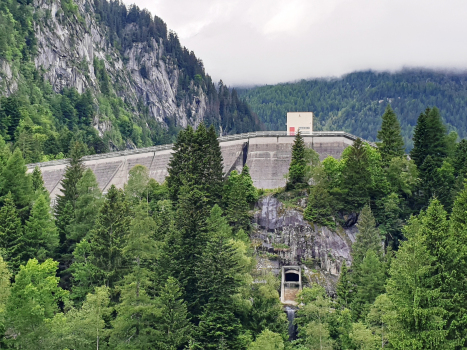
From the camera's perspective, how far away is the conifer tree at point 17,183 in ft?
242

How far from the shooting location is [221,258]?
5838 cm

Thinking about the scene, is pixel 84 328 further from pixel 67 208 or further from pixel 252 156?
pixel 252 156

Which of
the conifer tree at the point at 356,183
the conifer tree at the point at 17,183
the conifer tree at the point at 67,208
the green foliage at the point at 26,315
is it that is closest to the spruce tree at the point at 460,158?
the conifer tree at the point at 356,183

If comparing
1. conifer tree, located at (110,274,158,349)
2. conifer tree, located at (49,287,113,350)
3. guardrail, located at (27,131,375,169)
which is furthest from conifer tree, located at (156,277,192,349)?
guardrail, located at (27,131,375,169)

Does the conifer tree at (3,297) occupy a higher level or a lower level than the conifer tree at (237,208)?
lower

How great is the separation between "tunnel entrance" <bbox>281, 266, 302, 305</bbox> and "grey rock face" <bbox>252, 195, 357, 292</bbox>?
81cm

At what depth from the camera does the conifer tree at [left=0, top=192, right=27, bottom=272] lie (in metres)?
65.6

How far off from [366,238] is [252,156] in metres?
31.0

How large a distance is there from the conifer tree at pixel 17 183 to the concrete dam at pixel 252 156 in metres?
28.2

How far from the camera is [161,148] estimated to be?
109500 millimetres

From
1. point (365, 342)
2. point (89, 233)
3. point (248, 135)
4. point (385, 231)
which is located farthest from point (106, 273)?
point (248, 135)

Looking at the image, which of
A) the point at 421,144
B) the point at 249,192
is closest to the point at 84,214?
the point at 249,192

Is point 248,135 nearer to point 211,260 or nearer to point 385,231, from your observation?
point 385,231

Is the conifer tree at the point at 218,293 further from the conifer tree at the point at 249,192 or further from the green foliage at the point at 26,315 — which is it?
the conifer tree at the point at 249,192
